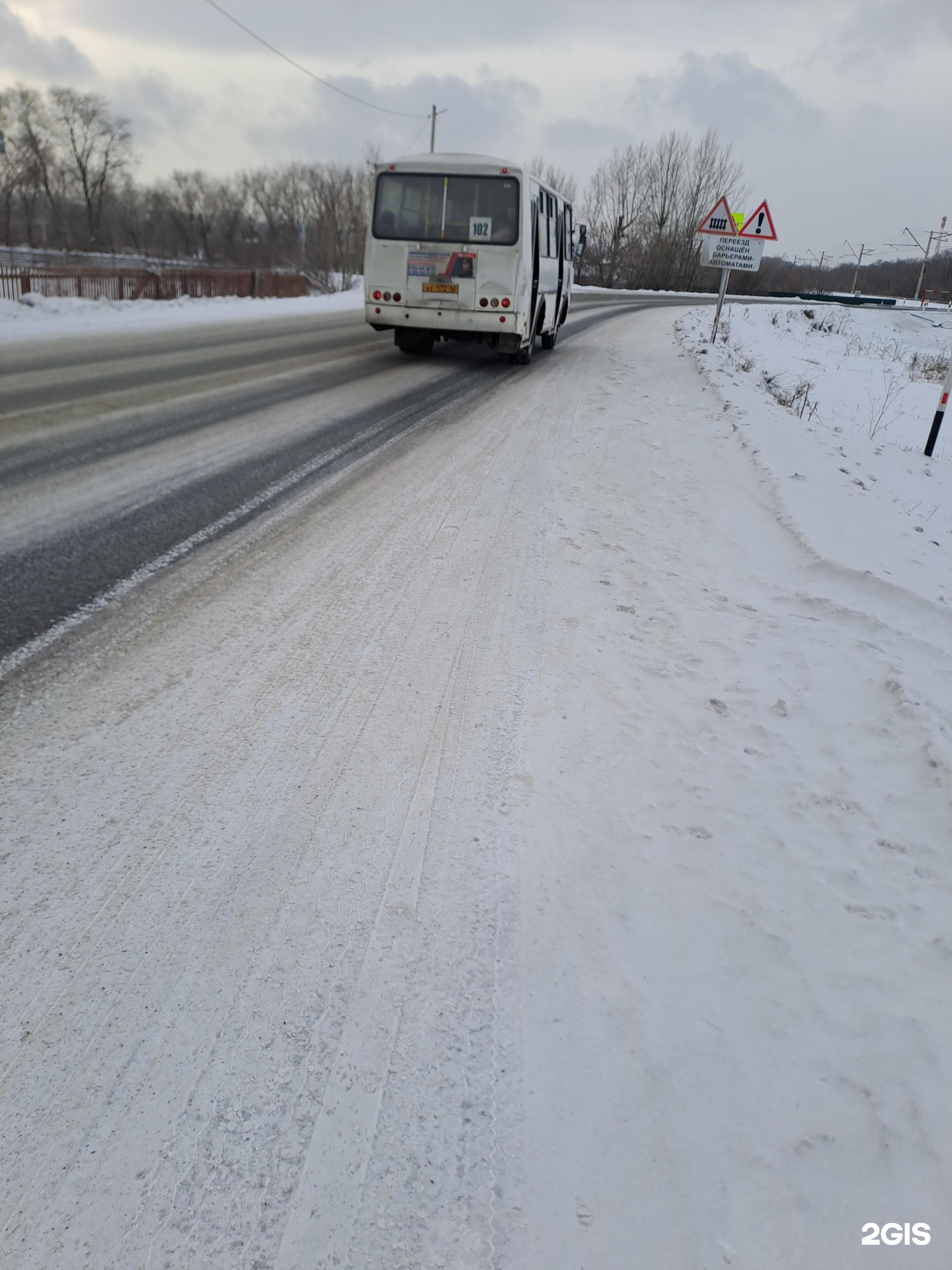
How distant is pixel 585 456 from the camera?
7320 millimetres

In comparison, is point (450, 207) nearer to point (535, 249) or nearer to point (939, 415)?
point (535, 249)

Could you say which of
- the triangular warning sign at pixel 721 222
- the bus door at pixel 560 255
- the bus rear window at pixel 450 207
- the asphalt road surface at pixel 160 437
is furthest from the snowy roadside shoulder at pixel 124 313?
the triangular warning sign at pixel 721 222

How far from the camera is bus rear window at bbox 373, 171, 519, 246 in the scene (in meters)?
11.3

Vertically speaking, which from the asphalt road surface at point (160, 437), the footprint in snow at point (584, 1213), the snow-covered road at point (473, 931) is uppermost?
the asphalt road surface at point (160, 437)

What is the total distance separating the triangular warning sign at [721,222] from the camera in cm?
1408

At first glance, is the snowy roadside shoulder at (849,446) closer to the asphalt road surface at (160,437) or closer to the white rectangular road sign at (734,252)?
the white rectangular road sign at (734,252)

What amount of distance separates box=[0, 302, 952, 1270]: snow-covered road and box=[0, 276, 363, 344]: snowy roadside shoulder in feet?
39.7

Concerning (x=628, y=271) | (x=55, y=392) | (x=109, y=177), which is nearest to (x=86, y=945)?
(x=55, y=392)

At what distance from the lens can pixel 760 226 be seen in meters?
14.1

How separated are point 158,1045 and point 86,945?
0.41 m

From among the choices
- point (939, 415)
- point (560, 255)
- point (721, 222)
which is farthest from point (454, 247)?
point (939, 415)

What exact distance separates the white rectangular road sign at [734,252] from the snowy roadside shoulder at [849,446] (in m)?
1.57

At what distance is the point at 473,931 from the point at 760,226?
50.6 feet

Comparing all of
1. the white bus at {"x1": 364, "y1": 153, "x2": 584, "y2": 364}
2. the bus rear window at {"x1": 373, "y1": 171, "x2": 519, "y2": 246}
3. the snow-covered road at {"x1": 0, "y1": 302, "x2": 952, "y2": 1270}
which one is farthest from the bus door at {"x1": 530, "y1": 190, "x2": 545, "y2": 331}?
the snow-covered road at {"x1": 0, "y1": 302, "x2": 952, "y2": 1270}
